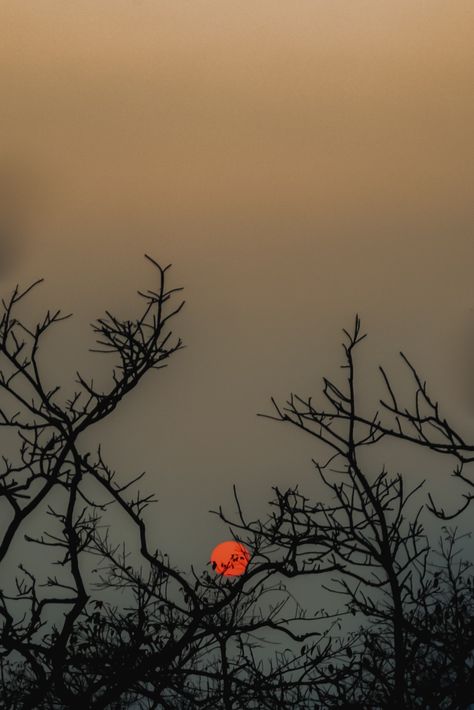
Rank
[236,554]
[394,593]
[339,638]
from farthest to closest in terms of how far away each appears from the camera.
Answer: [236,554]
[339,638]
[394,593]

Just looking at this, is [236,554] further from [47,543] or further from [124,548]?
[47,543]

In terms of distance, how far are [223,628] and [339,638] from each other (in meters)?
6.01

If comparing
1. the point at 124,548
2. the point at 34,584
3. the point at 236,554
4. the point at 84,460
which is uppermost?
the point at 124,548

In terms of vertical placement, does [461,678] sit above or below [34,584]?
below

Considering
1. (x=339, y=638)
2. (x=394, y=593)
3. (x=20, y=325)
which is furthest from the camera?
(x=339, y=638)

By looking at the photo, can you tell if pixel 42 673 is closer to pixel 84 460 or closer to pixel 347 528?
pixel 84 460

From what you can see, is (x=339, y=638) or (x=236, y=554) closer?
(x=339, y=638)

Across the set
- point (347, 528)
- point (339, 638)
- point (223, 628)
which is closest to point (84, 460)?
point (223, 628)

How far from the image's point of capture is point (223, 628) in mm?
6238

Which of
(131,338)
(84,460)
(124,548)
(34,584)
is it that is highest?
(124,548)

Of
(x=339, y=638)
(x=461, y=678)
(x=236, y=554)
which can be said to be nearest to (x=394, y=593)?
(x=461, y=678)

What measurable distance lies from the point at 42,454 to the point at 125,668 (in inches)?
72.6

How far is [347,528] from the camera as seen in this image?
259 inches

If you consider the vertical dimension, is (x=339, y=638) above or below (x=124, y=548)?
below
